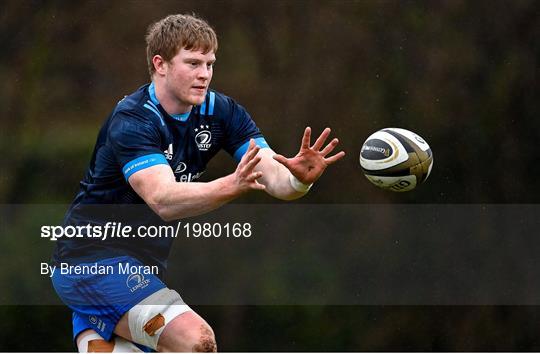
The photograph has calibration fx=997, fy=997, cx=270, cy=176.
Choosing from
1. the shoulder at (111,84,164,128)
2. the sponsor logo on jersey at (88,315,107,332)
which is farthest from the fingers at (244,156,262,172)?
the sponsor logo on jersey at (88,315,107,332)

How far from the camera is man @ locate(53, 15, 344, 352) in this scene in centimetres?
437

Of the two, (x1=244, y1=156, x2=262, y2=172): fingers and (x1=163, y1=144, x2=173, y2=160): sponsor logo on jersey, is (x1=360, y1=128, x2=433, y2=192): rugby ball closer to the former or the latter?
(x1=163, y1=144, x2=173, y2=160): sponsor logo on jersey

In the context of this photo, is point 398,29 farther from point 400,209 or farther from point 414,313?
point 414,313

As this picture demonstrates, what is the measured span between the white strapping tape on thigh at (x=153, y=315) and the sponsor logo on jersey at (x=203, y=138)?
742 millimetres

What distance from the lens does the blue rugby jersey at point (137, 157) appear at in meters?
4.48

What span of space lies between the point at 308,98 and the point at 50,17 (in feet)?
6.72

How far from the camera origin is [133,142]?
444cm

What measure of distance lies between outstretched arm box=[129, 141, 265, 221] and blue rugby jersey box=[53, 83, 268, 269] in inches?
3.0

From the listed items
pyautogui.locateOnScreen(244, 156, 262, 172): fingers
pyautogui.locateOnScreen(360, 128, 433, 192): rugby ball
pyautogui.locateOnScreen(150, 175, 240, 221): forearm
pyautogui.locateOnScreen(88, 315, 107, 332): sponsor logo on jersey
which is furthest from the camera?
pyautogui.locateOnScreen(360, 128, 433, 192): rugby ball

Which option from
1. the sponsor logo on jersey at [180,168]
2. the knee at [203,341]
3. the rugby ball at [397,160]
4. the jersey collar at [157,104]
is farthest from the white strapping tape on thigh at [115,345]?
the rugby ball at [397,160]

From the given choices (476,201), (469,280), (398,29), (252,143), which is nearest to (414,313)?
(469,280)

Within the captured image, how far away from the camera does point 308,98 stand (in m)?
7.55

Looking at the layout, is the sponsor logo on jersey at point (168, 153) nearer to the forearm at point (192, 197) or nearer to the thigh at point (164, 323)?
the forearm at point (192, 197)

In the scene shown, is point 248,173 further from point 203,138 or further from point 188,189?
point 203,138
